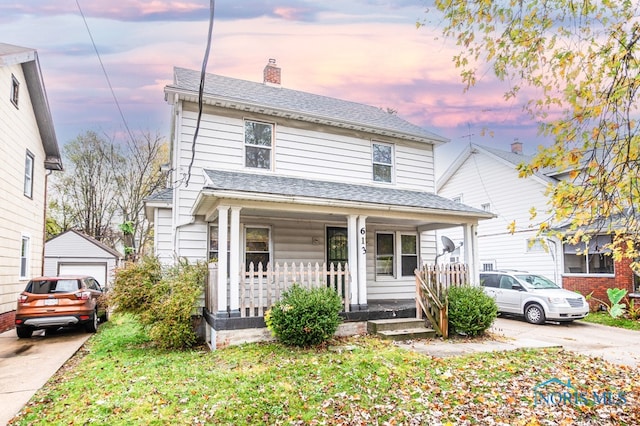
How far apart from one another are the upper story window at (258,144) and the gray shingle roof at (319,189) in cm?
49

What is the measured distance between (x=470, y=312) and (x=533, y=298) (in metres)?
5.07

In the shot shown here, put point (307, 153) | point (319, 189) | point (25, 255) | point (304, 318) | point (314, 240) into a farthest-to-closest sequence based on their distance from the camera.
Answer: point (25, 255)
point (307, 153)
point (314, 240)
point (319, 189)
point (304, 318)

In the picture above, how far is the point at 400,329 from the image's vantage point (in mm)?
8672

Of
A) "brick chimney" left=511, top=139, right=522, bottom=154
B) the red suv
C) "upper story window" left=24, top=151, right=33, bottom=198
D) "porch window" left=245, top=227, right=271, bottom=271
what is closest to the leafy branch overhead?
"porch window" left=245, top=227, right=271, bottom=271

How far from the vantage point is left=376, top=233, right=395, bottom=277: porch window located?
12.1 m

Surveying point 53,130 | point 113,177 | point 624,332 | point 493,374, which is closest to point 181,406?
point 493,374

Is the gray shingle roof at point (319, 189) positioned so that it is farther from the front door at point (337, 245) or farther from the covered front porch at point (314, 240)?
the front door at point (337, 245)

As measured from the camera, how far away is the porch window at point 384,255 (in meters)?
12.1

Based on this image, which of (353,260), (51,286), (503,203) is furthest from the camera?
(503,203)

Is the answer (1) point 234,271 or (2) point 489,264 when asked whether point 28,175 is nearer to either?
(1) point 234,271

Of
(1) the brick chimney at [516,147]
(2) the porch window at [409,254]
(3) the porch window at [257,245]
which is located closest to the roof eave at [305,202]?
(3) the porch window at [257,245]

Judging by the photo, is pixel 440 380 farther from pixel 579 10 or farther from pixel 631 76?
pixel 579 10

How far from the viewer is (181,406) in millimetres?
4738

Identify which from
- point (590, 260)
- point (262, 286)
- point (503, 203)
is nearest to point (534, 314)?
point (590, 260)
